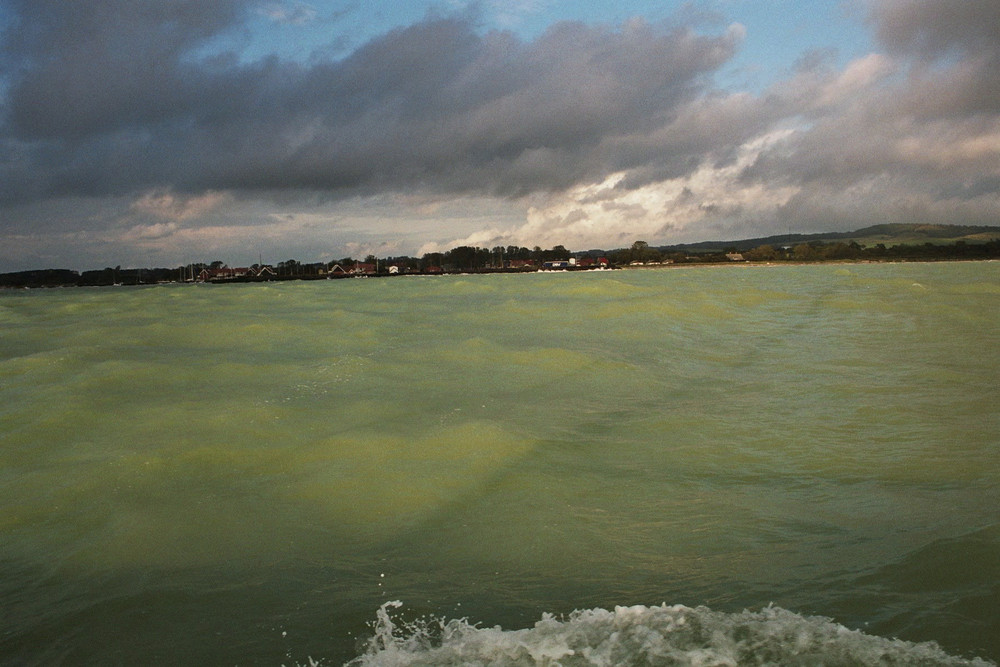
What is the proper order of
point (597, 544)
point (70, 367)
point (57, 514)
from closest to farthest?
point (597, 544), point (57, 514), point (70, 367)

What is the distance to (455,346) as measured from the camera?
13477mm

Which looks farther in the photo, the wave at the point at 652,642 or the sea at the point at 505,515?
the sea at the point at 505,515

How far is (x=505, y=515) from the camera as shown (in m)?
4.84

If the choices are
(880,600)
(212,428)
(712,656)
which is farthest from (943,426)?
(212,428)

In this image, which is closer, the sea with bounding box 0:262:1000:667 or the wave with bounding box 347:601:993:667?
the wave with bounding box 347:601:993:667

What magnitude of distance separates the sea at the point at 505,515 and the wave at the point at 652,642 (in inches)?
0.5

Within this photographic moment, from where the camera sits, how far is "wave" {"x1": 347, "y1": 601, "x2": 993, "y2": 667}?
2.88 meters

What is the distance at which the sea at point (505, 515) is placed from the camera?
3.19 metres

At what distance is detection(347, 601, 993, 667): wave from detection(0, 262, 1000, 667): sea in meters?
0.01

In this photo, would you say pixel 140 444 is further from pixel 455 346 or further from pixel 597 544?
pixel 455 346

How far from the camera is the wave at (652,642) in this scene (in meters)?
2.88

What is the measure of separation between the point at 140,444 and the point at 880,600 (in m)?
6.74

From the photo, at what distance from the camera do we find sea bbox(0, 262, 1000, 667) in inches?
125

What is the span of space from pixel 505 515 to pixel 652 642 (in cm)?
194
